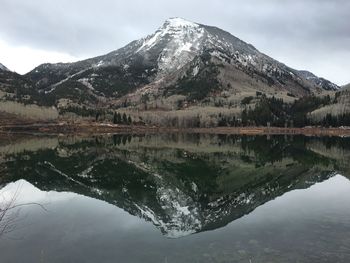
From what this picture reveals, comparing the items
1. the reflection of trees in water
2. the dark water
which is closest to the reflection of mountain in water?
the dark water

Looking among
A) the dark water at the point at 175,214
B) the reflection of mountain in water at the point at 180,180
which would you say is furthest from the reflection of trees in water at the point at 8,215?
the reflection of mountain in water at the point at 180,180

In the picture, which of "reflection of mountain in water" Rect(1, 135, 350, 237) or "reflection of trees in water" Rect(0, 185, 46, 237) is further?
"reflection of mountain in water" Rect(1, 135, 350, 237)

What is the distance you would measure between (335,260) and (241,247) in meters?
4.36

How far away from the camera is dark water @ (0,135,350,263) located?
20.3 metres

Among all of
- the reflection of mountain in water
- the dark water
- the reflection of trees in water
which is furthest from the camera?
the reflection of mountain in water

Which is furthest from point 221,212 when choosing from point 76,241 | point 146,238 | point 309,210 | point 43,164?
point 43,164

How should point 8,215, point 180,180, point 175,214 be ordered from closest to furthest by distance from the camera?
point 8,215, point 175,214, point 180,180

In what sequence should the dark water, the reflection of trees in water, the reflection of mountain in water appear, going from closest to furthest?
the reflection of trees in water → the dark water → the reflection of mountain in water

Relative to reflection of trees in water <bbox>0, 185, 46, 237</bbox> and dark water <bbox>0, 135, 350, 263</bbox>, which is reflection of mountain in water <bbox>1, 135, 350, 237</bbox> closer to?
dark water <bbox>0, 135, 350, 263</bbox>

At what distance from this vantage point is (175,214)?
3200 centimetres

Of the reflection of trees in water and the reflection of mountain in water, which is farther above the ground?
the reflection of trees in water

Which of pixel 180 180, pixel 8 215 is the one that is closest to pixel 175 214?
pixel 8 215

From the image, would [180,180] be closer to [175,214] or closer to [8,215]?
[175,214]

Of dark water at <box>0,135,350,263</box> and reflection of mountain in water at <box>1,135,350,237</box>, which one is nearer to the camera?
dark water at <box>0,135,350,263</box>
